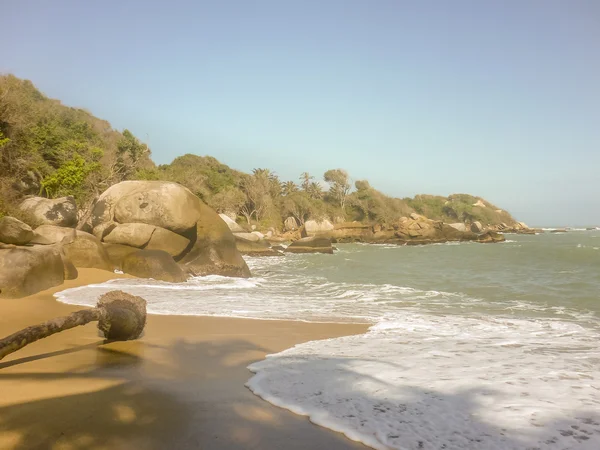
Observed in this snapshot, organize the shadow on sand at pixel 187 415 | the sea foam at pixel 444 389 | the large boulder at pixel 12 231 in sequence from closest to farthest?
the shadow on sand at pixel 187 415 → the sea foam at pixel 444 389 → the large boulder at pixel 12 231

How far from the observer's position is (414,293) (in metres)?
12.7

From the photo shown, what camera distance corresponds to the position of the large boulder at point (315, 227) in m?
58.9

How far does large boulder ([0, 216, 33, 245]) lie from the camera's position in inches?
382

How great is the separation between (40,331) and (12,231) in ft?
23.4

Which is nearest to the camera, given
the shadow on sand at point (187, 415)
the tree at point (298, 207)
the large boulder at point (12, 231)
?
the shadow on sand at point (187, 415)

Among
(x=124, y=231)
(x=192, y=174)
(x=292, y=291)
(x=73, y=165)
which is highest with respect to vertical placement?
(x=192, y=174)

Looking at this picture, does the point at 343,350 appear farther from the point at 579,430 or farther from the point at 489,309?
the point at 489,309

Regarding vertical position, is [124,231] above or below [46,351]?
above

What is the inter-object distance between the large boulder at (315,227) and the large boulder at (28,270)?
48.5 m

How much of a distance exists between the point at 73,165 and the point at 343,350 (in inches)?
717

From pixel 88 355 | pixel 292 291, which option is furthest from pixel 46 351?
pixel 292 291

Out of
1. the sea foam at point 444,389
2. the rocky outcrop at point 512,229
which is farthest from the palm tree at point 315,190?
the sea foam at point 444,389

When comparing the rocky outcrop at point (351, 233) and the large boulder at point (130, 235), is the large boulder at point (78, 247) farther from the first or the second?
the rocky outcrop at point (351, 233)

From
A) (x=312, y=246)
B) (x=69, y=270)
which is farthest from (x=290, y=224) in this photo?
(x=69, y=270)
